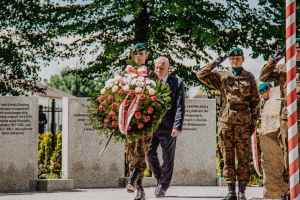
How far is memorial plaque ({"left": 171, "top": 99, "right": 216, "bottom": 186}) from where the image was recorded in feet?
43.0

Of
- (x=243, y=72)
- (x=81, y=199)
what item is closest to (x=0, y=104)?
(x=81, y=199)

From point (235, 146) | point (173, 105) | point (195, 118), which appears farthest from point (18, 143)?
point (235, 146)

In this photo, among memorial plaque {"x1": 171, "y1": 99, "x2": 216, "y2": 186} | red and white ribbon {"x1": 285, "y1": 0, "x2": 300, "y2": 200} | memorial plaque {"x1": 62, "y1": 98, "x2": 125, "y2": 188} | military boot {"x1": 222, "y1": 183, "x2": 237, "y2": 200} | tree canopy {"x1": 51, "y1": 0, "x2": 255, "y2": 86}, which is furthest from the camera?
tree canopy {"x1": 51, "y1": 0, "x2": 255, "y2": 86}

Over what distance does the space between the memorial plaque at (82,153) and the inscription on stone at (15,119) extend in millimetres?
770

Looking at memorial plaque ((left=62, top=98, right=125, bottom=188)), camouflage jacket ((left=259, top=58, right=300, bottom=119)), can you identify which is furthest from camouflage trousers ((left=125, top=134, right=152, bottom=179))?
memorial plaque ((left=62, top=98, right=125, bottom=188))

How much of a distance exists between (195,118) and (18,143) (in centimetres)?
354

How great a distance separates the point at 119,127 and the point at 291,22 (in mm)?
2835

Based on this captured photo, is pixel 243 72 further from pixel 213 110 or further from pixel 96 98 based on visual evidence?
pixel 213 110

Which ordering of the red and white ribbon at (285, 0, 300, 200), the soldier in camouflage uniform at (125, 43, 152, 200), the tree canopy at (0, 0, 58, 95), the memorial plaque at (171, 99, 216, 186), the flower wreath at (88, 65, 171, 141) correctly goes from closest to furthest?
the red and white ribbon at (285, 0, 300, 200) < the flower wreath at (88, 65, 171, 141) < the soldier in camouflage uniform at (125, 43, 152, 200) < the memorial plaque at (171, 99, 216, 186) < the tree canopy at (0, 0, 58, 95)

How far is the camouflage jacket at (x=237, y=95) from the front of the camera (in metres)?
8.78

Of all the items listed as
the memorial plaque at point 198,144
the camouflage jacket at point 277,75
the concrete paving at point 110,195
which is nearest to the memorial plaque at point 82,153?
the concrete paving at point 110,195

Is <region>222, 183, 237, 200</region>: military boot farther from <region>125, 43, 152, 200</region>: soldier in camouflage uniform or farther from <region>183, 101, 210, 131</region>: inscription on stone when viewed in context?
<region>183, 101, 210, 131</region>: inscription on stone

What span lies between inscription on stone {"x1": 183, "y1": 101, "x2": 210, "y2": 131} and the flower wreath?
4673 mm

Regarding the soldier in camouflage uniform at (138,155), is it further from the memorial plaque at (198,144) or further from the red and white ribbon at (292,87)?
the memorial plaque at (198,144)
